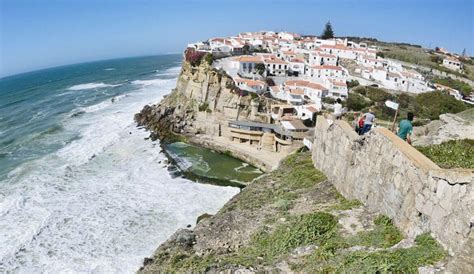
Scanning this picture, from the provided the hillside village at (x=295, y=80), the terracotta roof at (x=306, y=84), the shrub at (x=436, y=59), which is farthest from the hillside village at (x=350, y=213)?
the shrub at (x=436, y=59)

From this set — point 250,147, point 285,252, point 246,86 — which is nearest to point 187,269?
point 285,252

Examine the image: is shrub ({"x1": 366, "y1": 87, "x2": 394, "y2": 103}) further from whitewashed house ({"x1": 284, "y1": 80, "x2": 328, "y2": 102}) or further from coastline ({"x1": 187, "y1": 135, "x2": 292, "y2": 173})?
coastline ({"x1": 187, "y1": 135, "x2": 292, "y2": 173})

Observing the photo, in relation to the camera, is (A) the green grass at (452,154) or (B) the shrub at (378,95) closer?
(A) the green grass at (452,154)

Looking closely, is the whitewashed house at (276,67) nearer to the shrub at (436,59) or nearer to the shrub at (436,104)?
the shrub at (436,104)

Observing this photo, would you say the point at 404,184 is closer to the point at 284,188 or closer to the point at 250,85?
the point at 284,188

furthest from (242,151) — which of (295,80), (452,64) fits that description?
(452,64)
